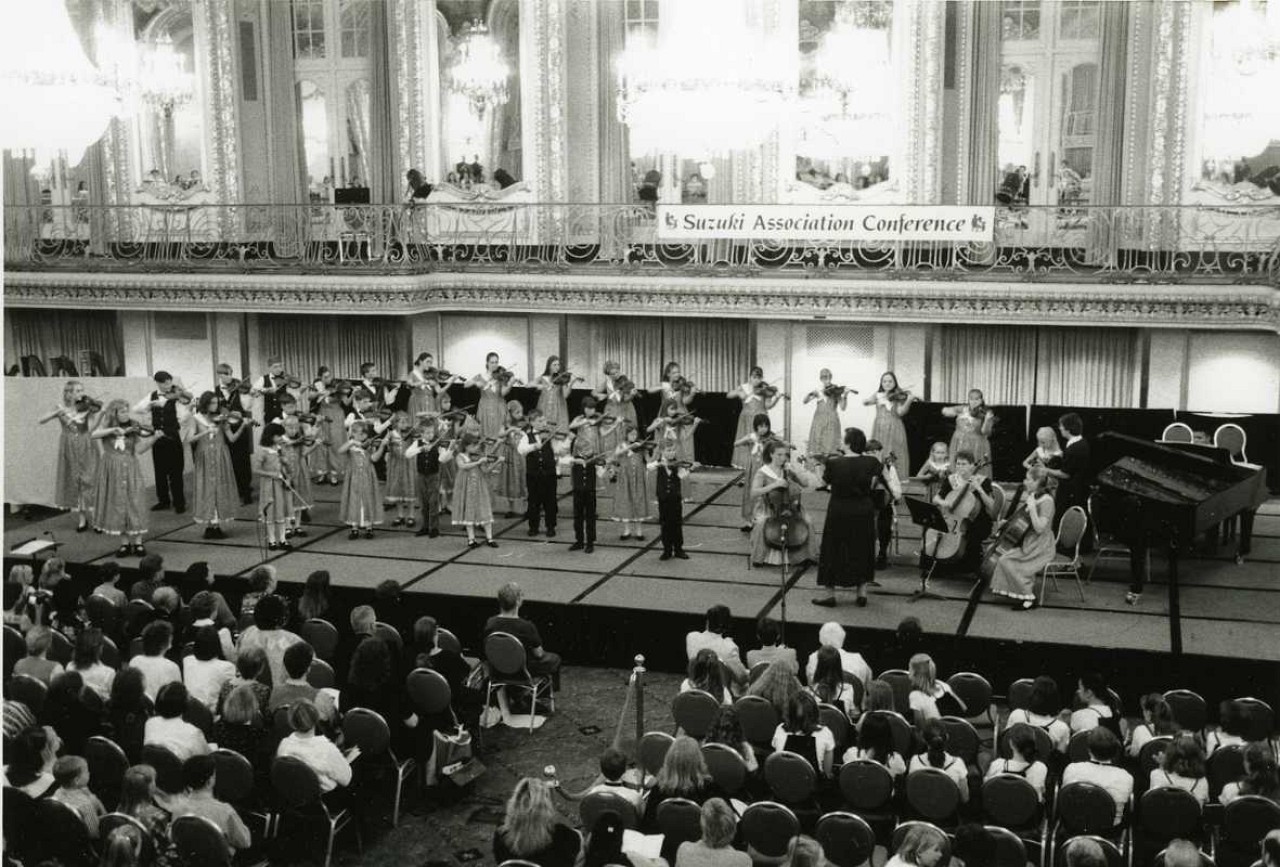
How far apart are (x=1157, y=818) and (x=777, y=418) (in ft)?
44.0

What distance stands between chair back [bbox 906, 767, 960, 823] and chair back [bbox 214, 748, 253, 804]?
377 cm

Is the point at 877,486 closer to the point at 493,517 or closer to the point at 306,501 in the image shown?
the point at 493,517

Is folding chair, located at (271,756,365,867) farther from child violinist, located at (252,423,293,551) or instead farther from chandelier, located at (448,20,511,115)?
chandelier, located at (448,20,511,115)

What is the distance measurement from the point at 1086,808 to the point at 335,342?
17.3 m

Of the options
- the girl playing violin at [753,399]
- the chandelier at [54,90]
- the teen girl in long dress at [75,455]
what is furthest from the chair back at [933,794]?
the teen girl in long dress at [75,455]

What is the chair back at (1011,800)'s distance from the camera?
23.3 ft

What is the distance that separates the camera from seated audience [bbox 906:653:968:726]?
8.34m

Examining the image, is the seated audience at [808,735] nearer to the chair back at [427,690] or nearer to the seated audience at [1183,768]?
the seated audience at [1183,768]

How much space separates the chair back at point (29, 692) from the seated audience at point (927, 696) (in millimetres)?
5545

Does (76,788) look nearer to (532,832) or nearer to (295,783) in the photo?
(295,783)

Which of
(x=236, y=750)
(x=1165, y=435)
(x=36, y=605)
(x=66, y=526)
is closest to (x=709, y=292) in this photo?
(x=1165, y=435)

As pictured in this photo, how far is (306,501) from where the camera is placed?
16.0 meters

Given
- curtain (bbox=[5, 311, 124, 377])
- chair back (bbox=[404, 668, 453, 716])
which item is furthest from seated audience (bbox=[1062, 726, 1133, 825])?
curtain (bbox=[5, 311, 124, 377])

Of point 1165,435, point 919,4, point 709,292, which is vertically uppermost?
point 919,4
